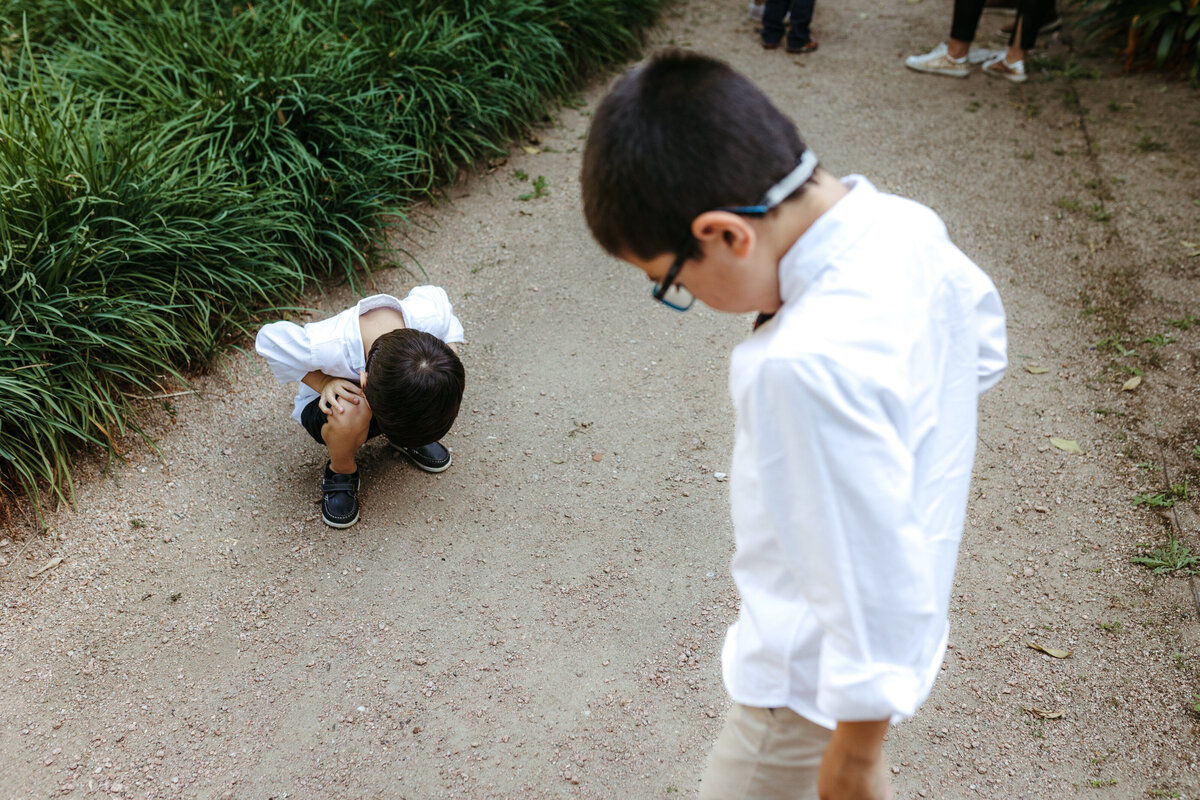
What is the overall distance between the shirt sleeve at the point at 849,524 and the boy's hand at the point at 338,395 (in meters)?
1.89

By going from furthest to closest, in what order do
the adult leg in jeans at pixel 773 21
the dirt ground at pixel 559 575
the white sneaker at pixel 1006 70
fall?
the adult leg in jeans at pixel 773 21 < the white sneaker at pixel 1006 70 < the dirt ground at pixel 559 575

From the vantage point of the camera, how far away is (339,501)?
9.18ft

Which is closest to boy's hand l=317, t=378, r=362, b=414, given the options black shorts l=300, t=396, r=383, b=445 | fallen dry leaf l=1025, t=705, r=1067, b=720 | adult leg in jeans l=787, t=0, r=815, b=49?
black shorts l=300, t=396, r=383, b=445

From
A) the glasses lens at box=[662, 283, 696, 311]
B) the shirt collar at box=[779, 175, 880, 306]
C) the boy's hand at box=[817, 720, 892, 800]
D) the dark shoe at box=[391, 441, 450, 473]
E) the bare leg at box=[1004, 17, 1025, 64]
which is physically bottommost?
the dark shoe at box=[391, 441, 450, 473]

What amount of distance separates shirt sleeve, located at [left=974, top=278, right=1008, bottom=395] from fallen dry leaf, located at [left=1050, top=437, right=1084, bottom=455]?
203 centimetres

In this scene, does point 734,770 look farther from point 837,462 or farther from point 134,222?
point 134,222

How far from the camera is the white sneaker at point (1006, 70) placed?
17.2 ft

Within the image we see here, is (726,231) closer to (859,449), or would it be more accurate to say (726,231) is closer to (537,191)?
(859,449)

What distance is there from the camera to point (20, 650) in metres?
2.49

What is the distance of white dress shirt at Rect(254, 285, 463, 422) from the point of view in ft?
8.54

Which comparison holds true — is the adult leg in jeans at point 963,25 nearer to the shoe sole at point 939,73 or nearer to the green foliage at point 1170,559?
the shoe sole at point 939,73

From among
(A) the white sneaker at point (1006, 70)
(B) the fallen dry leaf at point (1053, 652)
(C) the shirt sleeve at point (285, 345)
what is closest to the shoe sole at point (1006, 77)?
(A) the white sneaker at point (1006, 70)

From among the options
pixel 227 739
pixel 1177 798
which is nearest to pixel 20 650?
pixel 227 739

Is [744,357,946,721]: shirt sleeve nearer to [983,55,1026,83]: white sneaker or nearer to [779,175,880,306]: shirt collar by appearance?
[779,175,880,306]: shirt collar
